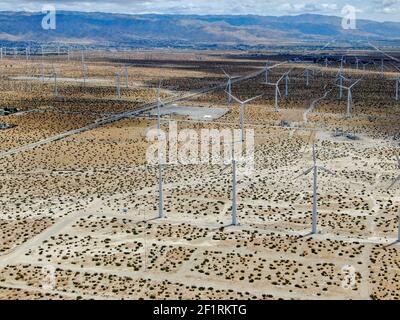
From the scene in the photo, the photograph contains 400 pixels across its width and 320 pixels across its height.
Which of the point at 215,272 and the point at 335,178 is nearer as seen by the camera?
the point at 215,272

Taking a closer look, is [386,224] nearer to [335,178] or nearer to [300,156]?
[335,178]

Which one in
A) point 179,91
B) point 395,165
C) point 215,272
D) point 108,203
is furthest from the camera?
point 179,91

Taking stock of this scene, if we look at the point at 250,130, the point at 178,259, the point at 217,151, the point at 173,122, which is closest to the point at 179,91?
the point at 173,122

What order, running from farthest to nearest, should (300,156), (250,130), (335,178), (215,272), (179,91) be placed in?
1. (179,91)
2. (250,130)
3. (300,156)
4. (335,178)
5. (215,272)

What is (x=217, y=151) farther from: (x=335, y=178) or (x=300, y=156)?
(x=335, y=178)

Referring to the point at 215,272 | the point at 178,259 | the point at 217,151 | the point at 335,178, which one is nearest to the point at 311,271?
the point at 215,272

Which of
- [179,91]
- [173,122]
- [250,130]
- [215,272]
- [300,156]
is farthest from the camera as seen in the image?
[179,91]
